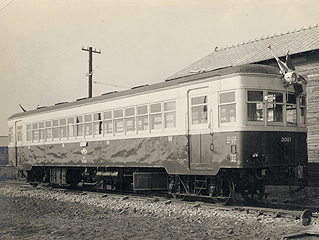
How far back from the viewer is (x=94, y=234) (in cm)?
774

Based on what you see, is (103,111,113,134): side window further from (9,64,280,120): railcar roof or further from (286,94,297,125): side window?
(286,94,297,125): side window

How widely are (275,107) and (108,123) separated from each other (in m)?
6.04

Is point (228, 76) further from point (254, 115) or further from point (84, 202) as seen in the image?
point (84, 202)

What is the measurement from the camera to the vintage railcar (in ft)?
33.2

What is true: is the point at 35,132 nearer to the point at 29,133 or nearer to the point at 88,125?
the point at 29,133

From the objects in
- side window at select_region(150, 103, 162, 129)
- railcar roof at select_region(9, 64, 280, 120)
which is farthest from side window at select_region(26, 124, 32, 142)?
side window at select_region(150, 103, 162, 129)

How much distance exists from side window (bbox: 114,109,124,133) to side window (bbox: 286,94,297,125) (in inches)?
211

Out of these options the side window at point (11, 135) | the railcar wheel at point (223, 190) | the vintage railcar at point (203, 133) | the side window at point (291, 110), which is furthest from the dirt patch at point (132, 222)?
the side window at point (11, 135)

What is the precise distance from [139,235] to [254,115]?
4.45m

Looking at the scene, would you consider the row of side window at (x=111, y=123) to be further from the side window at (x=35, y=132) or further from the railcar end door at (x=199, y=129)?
the railcar end door at (x=199, y=129)

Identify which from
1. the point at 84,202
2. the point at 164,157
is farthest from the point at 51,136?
the point at 164,157

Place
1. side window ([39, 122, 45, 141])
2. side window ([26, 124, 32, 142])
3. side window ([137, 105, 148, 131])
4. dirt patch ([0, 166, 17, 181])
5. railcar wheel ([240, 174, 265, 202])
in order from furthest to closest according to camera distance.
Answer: dirt patch ([0, 166, 17, 181]) → side window ([26, 124, 32, 142]) → side window ([39, 122, 45, 141]) → side window ([137, 105, 148, 131]) → railcar wheel ([240, 174, 265, 202])

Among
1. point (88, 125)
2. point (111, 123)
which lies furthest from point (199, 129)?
point (88, 125)

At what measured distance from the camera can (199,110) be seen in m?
11.0
